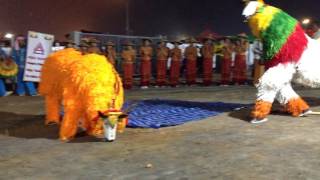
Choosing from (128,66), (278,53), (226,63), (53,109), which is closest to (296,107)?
(278,53)

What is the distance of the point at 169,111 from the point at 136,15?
54.7ft

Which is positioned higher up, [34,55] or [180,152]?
[34,55]

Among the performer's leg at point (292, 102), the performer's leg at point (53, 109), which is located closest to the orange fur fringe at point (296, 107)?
the performer's leg at point (292, 102)

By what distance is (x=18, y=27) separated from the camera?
2180 centimetres

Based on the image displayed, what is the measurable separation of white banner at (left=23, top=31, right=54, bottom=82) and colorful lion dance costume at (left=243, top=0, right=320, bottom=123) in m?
7.14

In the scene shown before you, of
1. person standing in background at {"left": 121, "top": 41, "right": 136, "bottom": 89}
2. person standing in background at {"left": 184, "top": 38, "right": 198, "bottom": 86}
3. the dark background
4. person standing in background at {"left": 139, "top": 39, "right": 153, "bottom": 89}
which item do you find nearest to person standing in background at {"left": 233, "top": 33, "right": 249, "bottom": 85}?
person standing in background at {"left": 184, "top": 38, "right": 198, "bottom": 86}

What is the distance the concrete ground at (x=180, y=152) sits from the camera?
5.50 meters

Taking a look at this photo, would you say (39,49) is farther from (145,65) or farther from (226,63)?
(226,63)

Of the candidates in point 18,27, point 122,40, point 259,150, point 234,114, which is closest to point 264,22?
point 234,114

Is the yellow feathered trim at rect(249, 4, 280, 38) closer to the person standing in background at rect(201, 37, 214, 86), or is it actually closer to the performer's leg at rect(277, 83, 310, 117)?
the performer's leg at rect(277, 83, 310, 117)

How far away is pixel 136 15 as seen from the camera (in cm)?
2562

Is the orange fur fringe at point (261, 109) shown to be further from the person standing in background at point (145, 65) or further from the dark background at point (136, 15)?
the dark background at point (136, 15)

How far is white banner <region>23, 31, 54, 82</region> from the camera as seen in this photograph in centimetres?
1378

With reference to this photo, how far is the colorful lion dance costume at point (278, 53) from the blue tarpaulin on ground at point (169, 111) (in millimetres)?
1164
